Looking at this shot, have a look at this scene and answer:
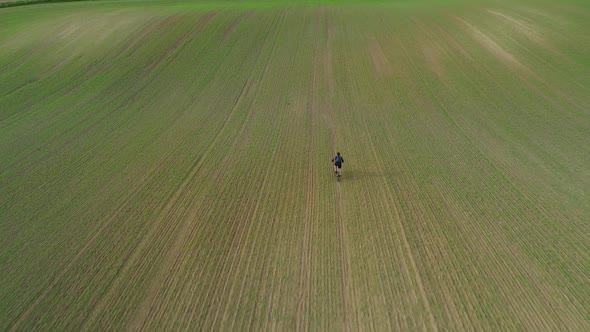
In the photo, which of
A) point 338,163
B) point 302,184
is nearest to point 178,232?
point 302,184

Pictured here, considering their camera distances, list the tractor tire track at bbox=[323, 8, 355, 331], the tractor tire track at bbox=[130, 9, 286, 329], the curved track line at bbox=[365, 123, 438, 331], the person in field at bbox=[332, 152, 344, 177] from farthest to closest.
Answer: the person in field at bbox=[332, 152, 344, 177]
the tractor tire track at bbox=[130, 9, 286, 329]
the tractor tire track at bbox=[323, 8, 355, 331]
the curved track line at bbox=[365, 123, 438, 331]

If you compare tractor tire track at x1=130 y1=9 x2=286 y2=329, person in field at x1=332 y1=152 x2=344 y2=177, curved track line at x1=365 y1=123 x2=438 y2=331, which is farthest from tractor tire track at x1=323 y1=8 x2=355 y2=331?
tractor tire track at x1=130 y1=9 x2=286 y2=329

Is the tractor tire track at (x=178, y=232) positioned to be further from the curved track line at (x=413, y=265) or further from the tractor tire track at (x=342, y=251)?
the curved track line at (x=413, y=265)

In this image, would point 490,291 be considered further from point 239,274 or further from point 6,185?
point 6,185

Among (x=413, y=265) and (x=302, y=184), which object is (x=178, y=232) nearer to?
(x=302, y=184)

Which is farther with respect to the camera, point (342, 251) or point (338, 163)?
point (338, 163)

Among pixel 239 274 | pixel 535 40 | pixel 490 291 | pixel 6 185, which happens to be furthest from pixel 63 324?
pixel 535 40

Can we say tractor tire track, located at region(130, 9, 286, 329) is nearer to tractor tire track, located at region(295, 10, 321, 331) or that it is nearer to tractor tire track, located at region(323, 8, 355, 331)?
tractor tire track, located at region(295, 10, 321, 331)

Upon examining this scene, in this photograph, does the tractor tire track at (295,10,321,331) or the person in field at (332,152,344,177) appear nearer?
the tractor tire track at (295,10,321,331)
